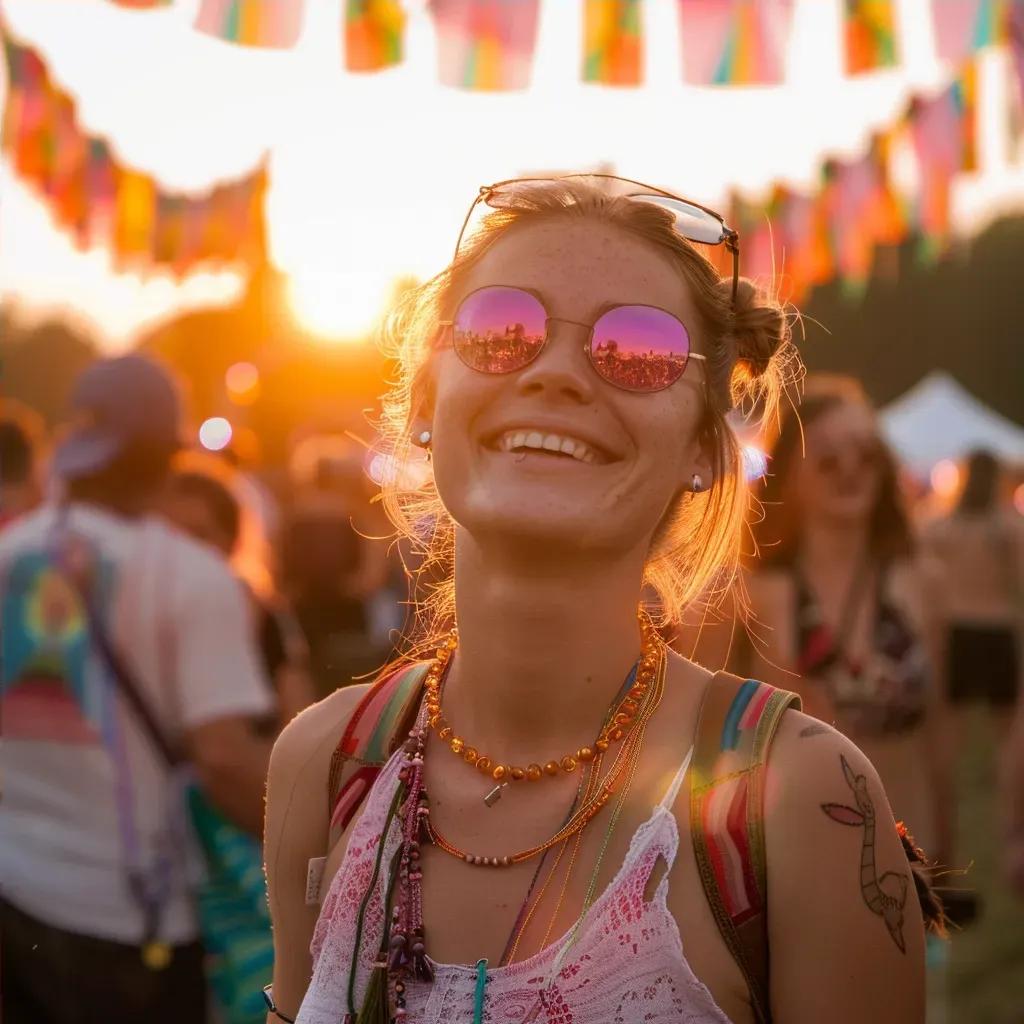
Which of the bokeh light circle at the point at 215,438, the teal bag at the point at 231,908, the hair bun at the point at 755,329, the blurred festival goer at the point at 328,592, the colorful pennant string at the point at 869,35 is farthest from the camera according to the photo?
the colorful pennant string at the point at 869,35

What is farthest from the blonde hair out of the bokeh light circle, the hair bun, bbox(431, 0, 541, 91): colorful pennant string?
bbox(431, 0, 541, 91): colorful pennant string

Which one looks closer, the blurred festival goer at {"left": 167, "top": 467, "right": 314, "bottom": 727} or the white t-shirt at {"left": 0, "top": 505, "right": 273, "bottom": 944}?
the white t-shirt at {"left": 0, "top": 505, "right": 273, "bottom": 944}

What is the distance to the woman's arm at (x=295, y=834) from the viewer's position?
206cm

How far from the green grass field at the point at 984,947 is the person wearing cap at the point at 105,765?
220 cm

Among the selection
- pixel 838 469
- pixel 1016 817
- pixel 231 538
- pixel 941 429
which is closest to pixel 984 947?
pixel 838 469

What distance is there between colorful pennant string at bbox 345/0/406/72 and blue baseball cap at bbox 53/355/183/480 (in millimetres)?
4422

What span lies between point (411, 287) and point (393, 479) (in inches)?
13.3

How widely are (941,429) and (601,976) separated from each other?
21887mm

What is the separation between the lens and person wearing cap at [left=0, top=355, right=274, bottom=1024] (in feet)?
11.1

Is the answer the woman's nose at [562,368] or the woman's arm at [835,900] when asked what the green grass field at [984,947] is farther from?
the woman's nose at [562,368]

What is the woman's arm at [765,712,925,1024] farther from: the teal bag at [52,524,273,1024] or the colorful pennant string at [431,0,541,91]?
the colorful pennant string at [431,0,541,91]

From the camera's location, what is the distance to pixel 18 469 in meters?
6.38

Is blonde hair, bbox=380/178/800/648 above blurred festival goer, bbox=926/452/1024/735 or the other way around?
above

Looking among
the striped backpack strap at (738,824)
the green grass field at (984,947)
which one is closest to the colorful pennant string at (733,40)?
the green grass field at (984,947)
